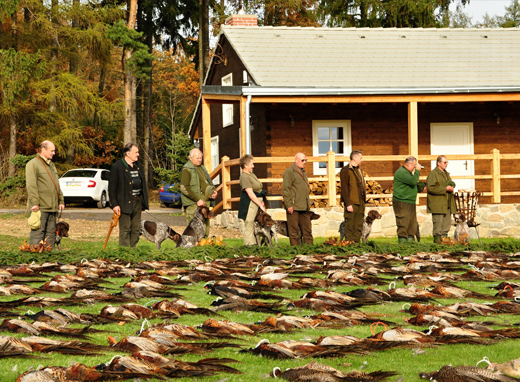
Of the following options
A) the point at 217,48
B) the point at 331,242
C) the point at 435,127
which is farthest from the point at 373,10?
the point at 331,242

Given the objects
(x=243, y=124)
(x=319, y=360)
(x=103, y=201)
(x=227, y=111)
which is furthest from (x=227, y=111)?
(x=319, y=360)

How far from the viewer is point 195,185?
11.6 metres

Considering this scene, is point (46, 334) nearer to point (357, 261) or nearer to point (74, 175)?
point (357, 261)

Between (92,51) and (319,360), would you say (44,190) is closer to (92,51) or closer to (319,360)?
(319,360)

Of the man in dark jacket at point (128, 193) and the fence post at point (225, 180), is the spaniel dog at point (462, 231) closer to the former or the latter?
the man in dark jacket at point (128, 193)

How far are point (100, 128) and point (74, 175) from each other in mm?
10711

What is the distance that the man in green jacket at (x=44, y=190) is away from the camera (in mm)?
10648

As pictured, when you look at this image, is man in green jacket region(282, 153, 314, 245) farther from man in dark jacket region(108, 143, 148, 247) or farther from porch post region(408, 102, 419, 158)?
porch post region(408, 102, 419, 158)

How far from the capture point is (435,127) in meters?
20.8

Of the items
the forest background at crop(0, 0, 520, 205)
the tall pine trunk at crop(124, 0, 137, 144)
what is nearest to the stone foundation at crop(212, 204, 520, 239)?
the forest background at crop(0, 0, 520, 205)

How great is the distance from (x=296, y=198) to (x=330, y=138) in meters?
8.40

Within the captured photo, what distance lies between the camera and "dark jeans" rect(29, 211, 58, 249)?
35.8 ft

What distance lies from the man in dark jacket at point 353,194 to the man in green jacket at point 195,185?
7.21 ft

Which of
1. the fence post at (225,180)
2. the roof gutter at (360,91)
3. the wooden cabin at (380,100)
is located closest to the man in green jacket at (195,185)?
the roof gutter at (360,91)
